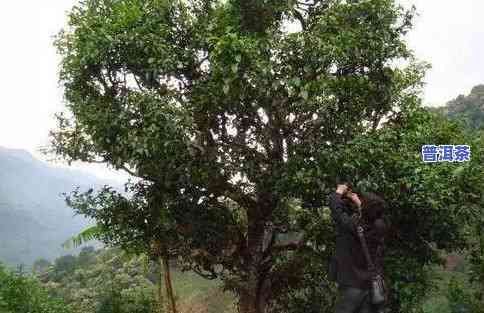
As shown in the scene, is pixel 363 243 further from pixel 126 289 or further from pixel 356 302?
pixel 126 289

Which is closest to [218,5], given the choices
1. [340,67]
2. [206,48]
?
[206,48]

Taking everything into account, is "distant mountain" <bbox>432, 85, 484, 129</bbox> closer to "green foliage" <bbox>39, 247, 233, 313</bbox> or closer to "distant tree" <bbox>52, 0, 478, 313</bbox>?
"green foliage" <bbox>39, 247, 233, 313</bbox>

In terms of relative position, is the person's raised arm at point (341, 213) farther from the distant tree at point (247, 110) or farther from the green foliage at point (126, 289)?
the green foliage at point (126, 289)

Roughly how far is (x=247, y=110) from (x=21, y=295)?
7308 millimetres

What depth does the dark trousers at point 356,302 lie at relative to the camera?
286 inches

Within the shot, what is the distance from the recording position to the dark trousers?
23.9 ft

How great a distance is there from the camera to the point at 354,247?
23.9 feet

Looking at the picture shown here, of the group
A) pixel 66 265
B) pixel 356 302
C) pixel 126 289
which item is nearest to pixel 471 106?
pixel 126 289

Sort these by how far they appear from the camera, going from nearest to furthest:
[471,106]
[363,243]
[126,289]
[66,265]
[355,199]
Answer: [363,243] < [355,199] < [126,289] < [471,106] < [66,265]

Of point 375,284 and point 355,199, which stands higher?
point 355,199

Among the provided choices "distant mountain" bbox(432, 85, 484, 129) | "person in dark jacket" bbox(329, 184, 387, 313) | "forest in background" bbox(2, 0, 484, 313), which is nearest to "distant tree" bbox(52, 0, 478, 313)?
"forest in background" bbox(2, 0, 484, 313)

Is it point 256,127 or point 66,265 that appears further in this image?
point 66,265

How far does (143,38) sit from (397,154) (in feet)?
19.0

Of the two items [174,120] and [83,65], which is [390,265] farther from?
[83,65]
